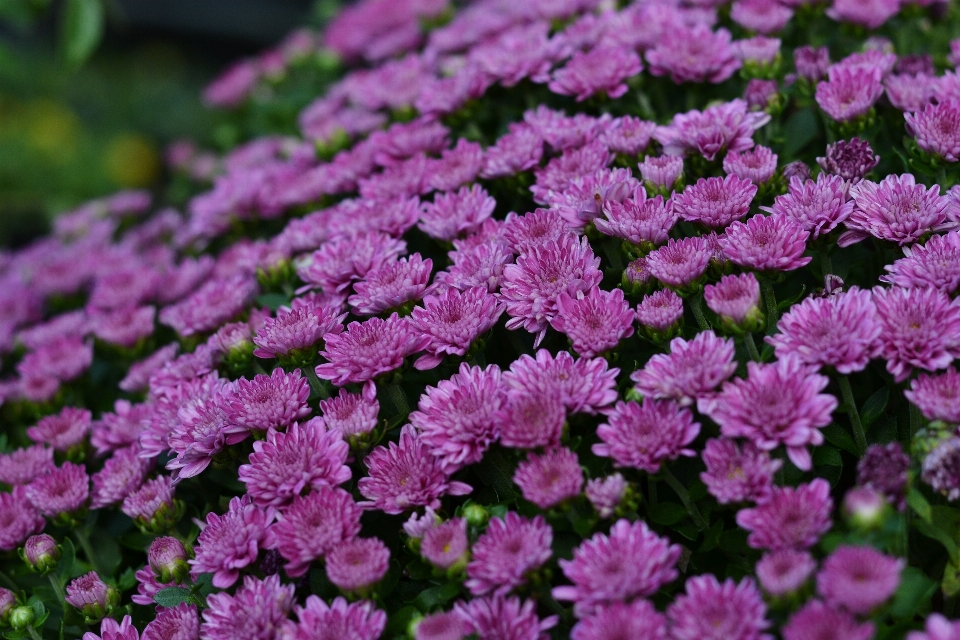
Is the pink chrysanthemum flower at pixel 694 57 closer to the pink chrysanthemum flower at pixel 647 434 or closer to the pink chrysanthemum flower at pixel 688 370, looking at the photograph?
the pink chrysanthemum flower at pixel 688 370

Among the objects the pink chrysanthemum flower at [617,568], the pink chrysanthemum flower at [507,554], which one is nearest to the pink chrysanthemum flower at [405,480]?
the pink chrysanthemum flower at [507,554]

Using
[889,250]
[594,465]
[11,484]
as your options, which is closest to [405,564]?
[594,465]

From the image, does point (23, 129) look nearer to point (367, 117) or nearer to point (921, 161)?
point (367, 117)

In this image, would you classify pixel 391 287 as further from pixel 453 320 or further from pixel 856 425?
pixel 856 425

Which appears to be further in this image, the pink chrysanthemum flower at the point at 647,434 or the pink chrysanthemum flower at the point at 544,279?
the pink chrysanthemum flower at the point at 544,279

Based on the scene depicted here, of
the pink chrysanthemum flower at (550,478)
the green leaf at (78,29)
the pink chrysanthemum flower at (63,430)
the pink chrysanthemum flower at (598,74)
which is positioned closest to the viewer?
the pink chrysanthemum flower at (550,478)

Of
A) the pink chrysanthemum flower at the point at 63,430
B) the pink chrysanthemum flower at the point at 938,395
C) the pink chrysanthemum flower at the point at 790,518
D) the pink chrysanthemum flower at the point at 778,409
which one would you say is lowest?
the pink chrysanthemum flower at the point at 63,430

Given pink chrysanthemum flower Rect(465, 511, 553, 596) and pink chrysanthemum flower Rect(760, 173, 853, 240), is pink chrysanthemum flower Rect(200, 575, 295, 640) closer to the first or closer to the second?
pink chrysanthemum flower Rect(465, 511, 553, 596)

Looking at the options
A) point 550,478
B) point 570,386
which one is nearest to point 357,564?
point 550,478

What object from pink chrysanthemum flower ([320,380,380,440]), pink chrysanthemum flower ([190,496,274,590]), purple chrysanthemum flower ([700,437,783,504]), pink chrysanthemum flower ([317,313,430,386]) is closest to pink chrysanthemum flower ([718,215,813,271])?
purple chrysanthemum flower ([700,437,783,504])
